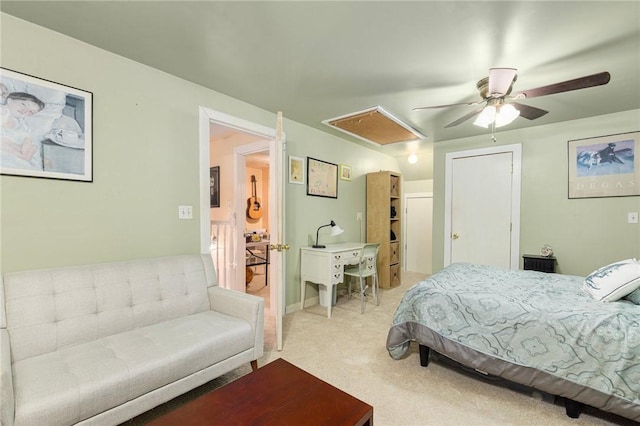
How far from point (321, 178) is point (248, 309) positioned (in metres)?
2.19

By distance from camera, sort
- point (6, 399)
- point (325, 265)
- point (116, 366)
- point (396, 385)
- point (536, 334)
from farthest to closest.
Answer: point (325, 265) → point (396, 385) → point (536, 334) → point (116, 366) → point (6, 399)

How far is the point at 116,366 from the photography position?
1387 millimetres

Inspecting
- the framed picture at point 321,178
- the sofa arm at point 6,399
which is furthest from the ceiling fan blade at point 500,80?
the sofa arm at point 6,399

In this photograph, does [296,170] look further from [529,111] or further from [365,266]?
[529,111]

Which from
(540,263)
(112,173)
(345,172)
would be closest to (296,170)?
(345,172)

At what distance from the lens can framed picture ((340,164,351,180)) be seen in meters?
4.15

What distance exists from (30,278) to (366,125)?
3197 mm

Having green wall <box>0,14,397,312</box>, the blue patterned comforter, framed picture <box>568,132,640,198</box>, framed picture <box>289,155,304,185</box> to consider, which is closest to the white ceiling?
green wall <box>0,14,397,312</box>

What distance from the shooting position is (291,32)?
175 cm

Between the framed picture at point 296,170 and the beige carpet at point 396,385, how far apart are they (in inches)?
64.7

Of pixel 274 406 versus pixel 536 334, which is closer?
pixel 274 406

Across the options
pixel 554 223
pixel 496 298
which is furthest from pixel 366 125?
pixel 554 223

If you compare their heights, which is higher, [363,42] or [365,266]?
[363,42]

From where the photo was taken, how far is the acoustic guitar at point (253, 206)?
597cm
